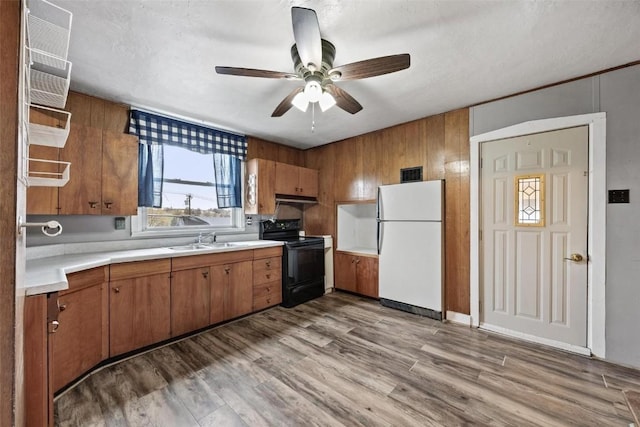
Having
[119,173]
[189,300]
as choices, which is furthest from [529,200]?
[119,173]

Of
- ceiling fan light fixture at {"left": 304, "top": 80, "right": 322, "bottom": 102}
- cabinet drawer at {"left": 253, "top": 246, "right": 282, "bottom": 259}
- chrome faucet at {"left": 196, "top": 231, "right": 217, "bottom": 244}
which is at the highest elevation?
ceiling fan light fixture at {"left": 304, "top": 80, "right": 322, "bottom": 102}

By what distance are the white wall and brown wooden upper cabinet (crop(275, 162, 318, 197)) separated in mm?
3241

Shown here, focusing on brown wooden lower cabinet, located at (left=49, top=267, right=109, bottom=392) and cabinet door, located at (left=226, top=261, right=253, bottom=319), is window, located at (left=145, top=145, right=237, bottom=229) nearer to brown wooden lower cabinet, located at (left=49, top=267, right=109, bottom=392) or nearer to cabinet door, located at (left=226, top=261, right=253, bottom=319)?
cabinet door, located at (left=226, top=261, right=253, bottom=319)

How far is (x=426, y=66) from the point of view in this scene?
2.08 metres

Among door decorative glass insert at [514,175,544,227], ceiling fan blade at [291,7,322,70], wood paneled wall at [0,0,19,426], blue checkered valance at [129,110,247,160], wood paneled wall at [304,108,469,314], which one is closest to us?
wood paneled wall at [0,0,19,426]

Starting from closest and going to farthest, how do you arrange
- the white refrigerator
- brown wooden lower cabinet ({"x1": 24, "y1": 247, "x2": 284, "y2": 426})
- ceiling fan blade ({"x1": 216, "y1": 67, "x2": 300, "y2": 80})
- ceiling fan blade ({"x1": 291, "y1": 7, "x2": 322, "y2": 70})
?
ceiling fan blade ({"x1": 291, "y1": 7, "x2": 322, "y2": 70}) < brown wooden lower cabinet ({"x1": 24, "y1": 247, "x2": 284, "y2": 426}) < ceiling fan blade ({"x1": 216, "y1": 67, "x2": 300, "y2": 80}) < the white refrigerator

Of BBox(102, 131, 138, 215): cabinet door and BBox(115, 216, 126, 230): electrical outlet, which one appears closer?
BBox(102, 131, 138, 215): cabinet door

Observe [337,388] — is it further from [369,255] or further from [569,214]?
[569,214]

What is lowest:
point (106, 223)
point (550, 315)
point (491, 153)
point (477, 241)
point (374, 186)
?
point (550, 315)

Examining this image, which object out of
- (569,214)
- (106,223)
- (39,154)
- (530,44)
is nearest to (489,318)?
(569,214)

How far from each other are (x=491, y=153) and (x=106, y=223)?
13.4 feet

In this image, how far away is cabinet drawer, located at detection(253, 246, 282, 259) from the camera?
10.6 feet

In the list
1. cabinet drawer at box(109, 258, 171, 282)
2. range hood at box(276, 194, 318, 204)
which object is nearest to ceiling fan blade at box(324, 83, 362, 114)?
range hood at box(276, 194, 318, 204)

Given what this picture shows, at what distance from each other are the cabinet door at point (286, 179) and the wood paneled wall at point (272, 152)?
0.38 m
